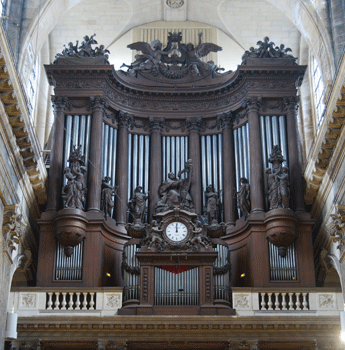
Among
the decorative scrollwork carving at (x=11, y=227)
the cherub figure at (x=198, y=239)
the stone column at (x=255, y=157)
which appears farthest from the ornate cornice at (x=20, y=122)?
the stone column at (x=255, y=157)

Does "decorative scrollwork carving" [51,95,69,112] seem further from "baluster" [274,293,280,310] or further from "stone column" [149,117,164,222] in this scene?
"baluster" [274,293,280,310]

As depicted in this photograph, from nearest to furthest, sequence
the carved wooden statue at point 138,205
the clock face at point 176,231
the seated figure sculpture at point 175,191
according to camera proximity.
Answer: the clock face at point 176,231 < the seated figure sculpture at point 175,191 < the carved wooden statue at point 138,205

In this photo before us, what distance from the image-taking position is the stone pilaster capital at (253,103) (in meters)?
25.7

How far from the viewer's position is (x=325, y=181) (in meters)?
23.1

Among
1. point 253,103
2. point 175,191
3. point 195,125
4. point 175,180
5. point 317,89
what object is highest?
point 317,89

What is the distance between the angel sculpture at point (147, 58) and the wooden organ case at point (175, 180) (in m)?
0.04

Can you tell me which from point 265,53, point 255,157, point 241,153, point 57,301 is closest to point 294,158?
point 255,157

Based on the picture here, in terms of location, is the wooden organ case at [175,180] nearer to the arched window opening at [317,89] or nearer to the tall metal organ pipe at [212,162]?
the tall metal organ pipe at [212,162]

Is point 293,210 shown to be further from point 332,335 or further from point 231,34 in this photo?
point 231,34

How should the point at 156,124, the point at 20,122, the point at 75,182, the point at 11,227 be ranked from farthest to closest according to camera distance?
1. the point at 156,124
2. the point at 75,182
3. the point at 20,122
4. the point at 11,227

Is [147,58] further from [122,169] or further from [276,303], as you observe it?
[276,303]

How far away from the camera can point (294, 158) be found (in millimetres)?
24703

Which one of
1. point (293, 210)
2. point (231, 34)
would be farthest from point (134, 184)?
point (231, 34)

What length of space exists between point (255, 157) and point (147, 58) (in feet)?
19.5
